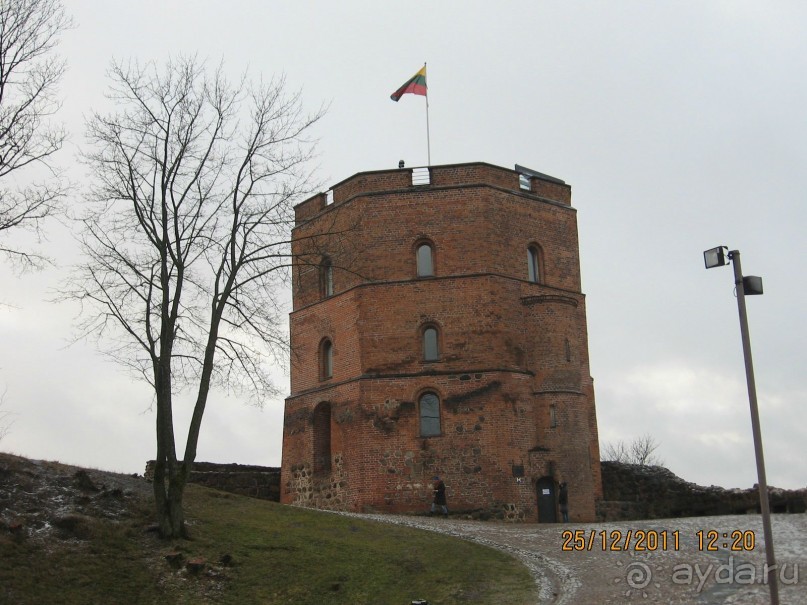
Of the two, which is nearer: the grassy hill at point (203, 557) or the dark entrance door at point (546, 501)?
the grassy hill at point (203, 557)

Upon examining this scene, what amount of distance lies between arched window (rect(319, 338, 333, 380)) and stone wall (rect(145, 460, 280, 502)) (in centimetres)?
373

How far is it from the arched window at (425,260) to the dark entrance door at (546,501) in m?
7.15

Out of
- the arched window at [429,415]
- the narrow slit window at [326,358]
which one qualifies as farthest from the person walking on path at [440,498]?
the narrow slit window at [326,358]

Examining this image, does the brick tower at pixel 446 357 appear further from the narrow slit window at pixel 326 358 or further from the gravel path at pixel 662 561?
the gravel path at pixel 662 561

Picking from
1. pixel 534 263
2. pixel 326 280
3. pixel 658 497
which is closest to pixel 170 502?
pixel 326 280

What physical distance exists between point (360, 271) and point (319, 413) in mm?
4750

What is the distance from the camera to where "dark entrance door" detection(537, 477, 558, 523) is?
28344mm

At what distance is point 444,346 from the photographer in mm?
29562

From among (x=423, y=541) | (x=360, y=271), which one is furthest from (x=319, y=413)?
(x=423, y=541)

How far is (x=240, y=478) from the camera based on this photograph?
3092 centimetres

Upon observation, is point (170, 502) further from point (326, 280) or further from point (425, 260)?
point (326, 280)

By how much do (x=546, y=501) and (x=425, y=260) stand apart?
26.7 feet

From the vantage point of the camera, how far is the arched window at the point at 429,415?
2916 centimetres

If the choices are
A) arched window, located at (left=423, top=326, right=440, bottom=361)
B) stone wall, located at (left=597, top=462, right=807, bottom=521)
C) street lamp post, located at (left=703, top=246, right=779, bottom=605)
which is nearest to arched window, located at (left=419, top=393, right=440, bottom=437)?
arched window, located at (left=423, top=326, right=440, bottom=361)
